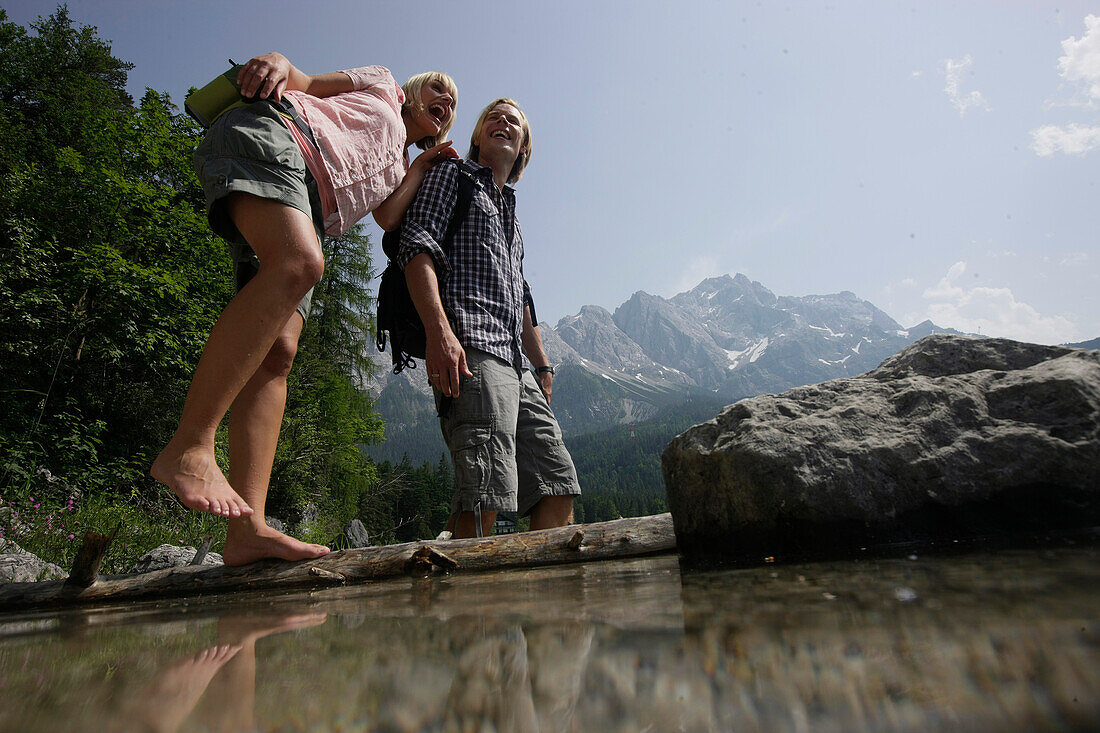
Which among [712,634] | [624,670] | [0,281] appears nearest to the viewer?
[624,670]

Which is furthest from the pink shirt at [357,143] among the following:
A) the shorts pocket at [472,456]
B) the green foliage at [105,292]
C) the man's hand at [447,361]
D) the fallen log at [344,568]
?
the green foliage at [105,292]

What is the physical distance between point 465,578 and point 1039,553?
1.75 metres

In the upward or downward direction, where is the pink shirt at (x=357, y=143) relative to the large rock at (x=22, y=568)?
upward

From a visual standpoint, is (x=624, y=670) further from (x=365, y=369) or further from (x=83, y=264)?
(x=365, y=369)

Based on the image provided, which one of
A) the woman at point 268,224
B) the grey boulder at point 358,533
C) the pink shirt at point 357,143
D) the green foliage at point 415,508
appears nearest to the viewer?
the woman at point 268,224

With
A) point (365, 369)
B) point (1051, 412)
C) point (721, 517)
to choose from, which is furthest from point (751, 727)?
point (365, 369)

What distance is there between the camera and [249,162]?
6.81ft

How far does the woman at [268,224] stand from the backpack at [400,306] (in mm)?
219

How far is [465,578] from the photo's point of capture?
2.15 metres

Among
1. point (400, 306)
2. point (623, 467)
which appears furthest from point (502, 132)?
point (623, 467)

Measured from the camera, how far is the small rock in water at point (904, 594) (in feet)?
3.36

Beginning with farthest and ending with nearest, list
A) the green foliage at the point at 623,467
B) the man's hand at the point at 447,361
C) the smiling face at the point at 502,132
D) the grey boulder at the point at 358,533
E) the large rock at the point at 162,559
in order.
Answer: the green foliage at the point at 623,467
the grey boulder at the point at 358,533
the large rock at the point at 162,559
the smiling face at the point at 502,132
the man's hand at the point at 447,361

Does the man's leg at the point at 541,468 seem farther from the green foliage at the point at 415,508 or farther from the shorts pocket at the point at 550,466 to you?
the green foliage at the point at 415,508

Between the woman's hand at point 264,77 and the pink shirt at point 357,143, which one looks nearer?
the woman's hand at point 264,77
